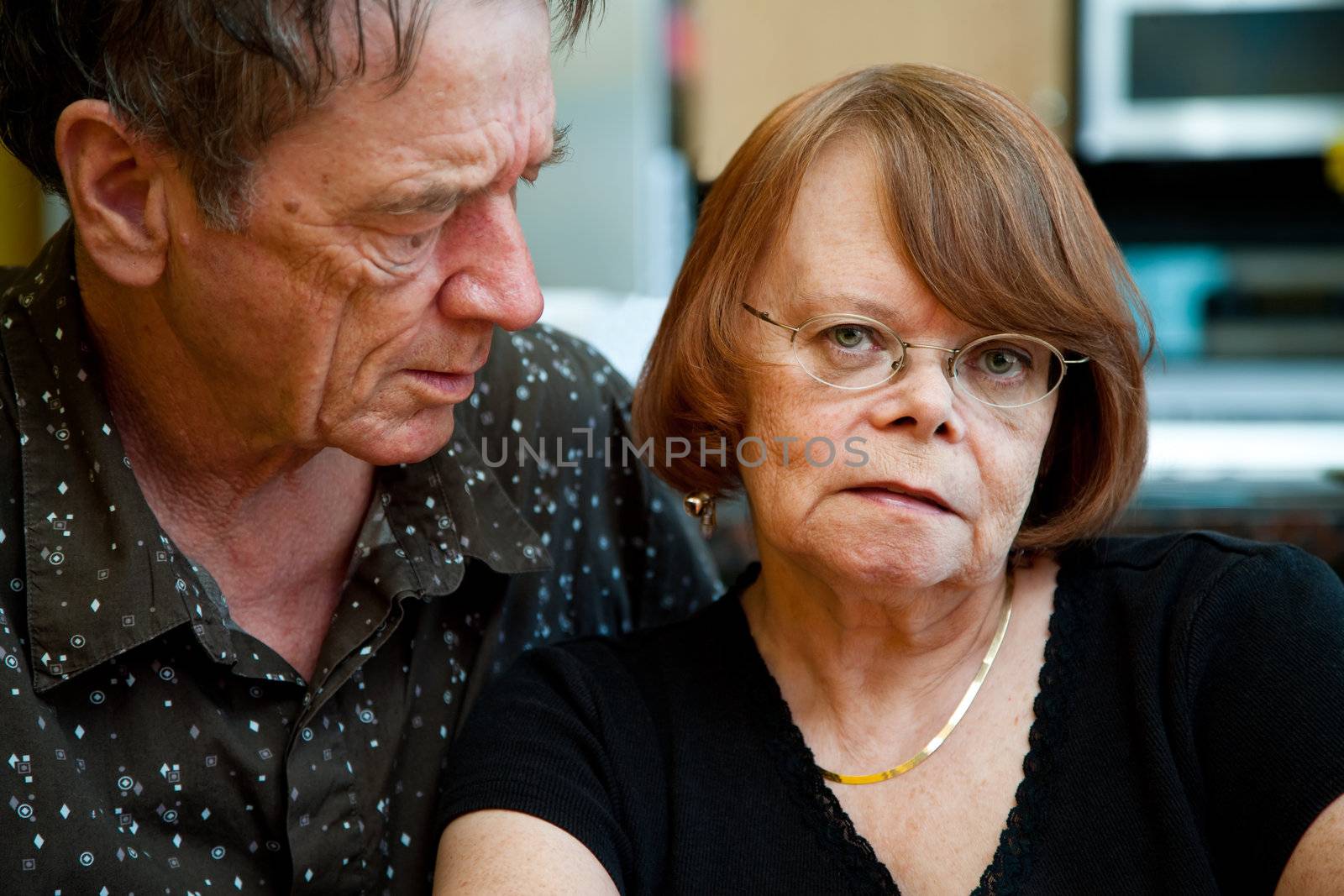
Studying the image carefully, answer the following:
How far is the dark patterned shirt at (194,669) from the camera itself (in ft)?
3.77

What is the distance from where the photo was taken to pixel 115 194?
1213 mm

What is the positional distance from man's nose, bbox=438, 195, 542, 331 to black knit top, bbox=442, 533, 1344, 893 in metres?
0.37

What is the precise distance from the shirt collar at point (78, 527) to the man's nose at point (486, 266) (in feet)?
0.97

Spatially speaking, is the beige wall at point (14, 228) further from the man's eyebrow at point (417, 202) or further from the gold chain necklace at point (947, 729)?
the gold chain necklace at point (947, 729)

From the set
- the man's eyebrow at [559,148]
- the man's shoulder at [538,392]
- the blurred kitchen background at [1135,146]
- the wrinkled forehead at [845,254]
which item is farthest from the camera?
the blurred kitchen background at [1135,146]

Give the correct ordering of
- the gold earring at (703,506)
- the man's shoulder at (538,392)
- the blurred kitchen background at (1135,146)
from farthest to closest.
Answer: the blurred kitchen background at (1135,146)
the man's shoulder at (538,392)
the gold earring at (703,506)

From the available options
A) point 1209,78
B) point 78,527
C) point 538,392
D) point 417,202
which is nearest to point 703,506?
point 538,392

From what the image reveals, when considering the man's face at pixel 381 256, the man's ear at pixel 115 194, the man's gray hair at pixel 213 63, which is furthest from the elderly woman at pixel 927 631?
the man's ear at pixel 115 194

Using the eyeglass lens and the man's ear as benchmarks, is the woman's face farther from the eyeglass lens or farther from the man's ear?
the man's ear

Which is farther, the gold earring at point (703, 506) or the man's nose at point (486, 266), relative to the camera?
the gold earring at point (703, 506)

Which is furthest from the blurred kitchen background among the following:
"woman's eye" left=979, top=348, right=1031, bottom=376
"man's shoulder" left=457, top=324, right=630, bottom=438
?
"woman's eye" left=979, top=348, right=1031, bottom=376

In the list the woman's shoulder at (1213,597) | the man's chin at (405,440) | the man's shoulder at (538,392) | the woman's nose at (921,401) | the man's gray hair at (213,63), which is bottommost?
the woman's shoulder at (1213,597)

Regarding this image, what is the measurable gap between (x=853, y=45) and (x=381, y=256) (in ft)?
9.13

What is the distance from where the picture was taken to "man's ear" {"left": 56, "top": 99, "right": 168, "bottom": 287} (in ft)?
3.86
